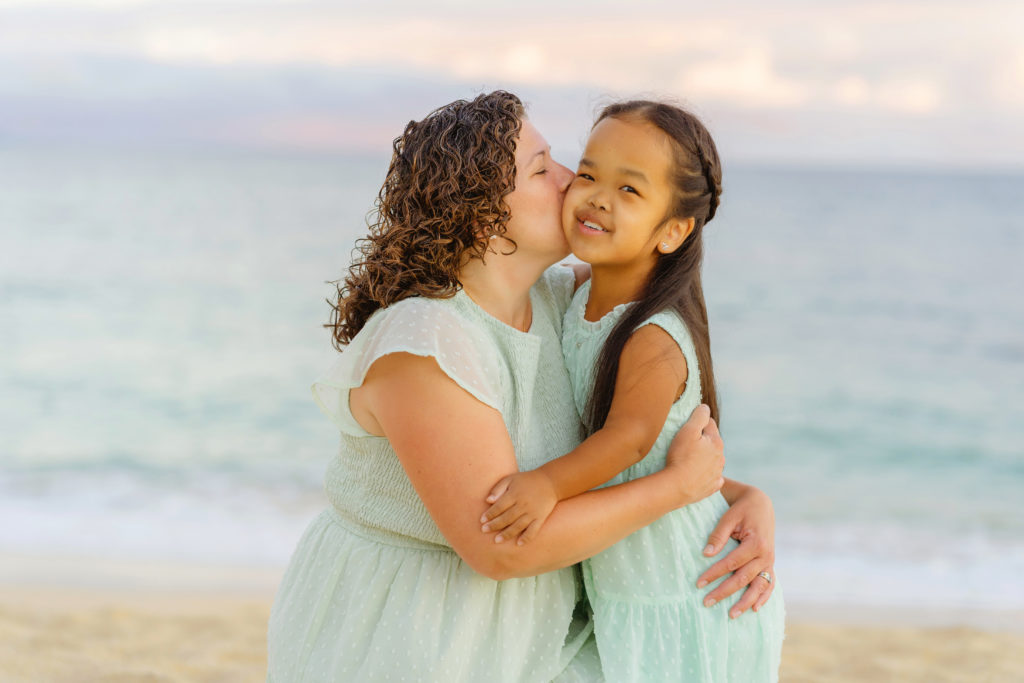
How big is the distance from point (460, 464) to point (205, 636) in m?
3.31

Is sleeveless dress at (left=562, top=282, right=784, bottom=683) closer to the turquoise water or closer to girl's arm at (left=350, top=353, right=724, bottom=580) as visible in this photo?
girl's arm at (left=350, top=353, right=724, bottom=580)

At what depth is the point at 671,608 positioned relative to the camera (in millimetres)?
2314

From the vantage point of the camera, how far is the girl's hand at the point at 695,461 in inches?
87.4

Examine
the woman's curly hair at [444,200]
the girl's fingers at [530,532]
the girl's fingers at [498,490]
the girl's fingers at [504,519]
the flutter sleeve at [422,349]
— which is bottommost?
the girl's fingers at [530,532]

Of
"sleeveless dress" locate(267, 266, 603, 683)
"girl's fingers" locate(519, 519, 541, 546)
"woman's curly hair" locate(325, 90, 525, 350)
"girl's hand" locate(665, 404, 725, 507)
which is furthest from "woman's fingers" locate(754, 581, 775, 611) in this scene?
"woman's curly hair" locate(325, 90, 525, 350)

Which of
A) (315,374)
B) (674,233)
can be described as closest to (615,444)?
(674,233)

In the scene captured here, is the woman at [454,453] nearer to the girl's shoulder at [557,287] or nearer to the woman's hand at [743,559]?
the woman's hand at [743,559]

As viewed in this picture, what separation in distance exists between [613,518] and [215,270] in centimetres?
1896

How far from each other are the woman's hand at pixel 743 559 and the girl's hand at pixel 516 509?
61 cm

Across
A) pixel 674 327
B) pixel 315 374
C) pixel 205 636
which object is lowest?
pixel 205 636

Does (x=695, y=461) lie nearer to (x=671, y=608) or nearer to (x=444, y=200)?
(x=671, y=608)

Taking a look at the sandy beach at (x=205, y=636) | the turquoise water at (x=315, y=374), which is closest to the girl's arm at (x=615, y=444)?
the sandy beach at (x=205, y=636)

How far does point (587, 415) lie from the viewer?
244 centimetres

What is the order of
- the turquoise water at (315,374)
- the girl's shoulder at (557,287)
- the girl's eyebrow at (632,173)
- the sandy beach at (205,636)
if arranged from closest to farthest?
the girl's eyebrow at (632,173) → the girl's shoulder at (557,287) → the sandy beach at (205,636) → the turquoise water at (315,374)
